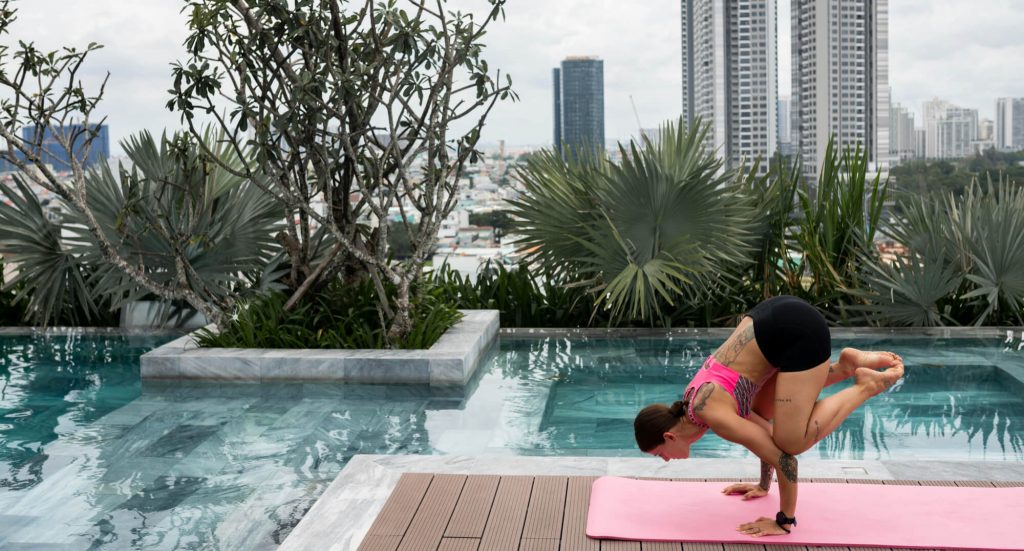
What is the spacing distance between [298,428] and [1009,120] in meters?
8.67

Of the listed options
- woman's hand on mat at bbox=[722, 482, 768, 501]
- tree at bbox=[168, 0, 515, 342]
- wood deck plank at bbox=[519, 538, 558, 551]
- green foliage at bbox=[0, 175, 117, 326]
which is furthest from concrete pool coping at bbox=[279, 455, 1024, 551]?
green foliage at bbox=[0, 175, 117, 326]

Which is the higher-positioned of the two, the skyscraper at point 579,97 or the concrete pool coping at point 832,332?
the skyscraper at point 579,97

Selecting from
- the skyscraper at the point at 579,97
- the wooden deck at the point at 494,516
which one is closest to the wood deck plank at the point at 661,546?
the wooden deck at the point at 494,516

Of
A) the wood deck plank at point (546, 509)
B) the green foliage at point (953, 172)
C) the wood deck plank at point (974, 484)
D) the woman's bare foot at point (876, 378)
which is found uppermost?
the green foliage at point (953, 172)

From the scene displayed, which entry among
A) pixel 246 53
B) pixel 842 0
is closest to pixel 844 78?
pixel 842 0

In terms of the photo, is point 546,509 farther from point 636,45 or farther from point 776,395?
point 636,45

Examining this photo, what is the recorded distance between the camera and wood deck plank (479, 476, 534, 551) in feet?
9.96

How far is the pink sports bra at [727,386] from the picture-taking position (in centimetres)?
298

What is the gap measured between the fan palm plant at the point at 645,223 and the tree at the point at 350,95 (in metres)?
1.05

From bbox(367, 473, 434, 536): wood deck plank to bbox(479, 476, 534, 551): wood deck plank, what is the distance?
26cm

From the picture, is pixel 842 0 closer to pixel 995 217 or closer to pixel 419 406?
pixel 995 217

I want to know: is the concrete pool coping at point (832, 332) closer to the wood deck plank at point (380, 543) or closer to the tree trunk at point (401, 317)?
the tree trunk at point (401, 317)

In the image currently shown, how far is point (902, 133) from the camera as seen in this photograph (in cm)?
1053

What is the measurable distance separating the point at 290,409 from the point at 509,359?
66.2 inches
